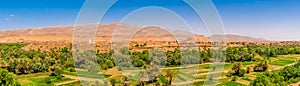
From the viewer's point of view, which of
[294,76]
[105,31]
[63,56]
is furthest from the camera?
[105,31]

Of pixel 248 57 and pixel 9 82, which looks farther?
pixel 248 57

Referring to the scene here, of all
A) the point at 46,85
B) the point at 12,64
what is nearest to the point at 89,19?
the point at 46,85

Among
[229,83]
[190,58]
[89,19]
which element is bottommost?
[229,83]

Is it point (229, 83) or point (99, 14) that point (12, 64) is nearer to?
point (229, 83)

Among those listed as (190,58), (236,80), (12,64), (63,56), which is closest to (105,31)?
(63,56)

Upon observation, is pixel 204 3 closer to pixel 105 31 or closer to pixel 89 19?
pixel 89 19

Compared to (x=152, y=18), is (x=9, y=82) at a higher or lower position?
lower

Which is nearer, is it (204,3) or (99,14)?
(99,14)

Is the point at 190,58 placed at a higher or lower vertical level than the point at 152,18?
lower

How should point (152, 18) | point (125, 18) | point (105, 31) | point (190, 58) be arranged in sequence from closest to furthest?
point (125, 18) → point (152, 18) → point (190, 58) → point (105, 31)
